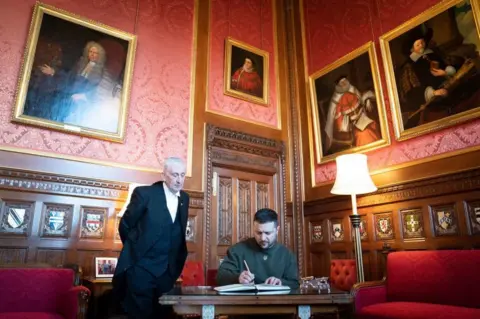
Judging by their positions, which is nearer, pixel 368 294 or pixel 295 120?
pixel 368 294

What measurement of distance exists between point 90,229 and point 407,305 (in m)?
3.33

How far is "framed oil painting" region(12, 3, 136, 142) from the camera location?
3.99 metres

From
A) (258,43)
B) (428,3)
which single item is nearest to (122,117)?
(258,43)

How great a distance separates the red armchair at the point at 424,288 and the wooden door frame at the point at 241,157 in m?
1.98

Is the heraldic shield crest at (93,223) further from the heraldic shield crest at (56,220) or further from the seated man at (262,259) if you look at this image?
the seated man at (262,259)

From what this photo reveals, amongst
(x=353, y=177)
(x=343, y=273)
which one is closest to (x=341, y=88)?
(x=353, y=177)

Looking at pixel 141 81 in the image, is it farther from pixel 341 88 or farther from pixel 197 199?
pixel 341 88

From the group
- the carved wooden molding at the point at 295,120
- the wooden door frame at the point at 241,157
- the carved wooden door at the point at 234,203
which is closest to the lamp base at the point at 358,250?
the carved wooden molding at the point at 295,120

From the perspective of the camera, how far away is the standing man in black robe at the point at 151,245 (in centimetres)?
230

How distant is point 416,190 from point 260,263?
8.63 ft

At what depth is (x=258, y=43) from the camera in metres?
6.18

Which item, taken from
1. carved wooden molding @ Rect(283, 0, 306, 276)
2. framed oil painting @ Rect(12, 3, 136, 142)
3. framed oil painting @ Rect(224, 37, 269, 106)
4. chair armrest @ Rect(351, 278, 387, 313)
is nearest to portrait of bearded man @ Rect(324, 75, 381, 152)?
carved wooden molding @ Rect(283, 0, 306, 276)

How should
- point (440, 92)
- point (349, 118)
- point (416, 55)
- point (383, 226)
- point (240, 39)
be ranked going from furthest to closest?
point (240, 39) → point (349, 118) → point (383, 226) → point (416, 55) → point (440, 92)

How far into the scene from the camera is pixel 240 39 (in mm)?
5980
